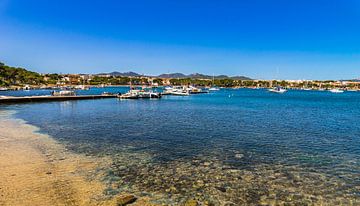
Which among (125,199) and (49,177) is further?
(49,177)

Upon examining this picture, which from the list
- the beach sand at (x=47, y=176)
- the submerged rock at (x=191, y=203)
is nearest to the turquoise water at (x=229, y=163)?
the submerged rock at (x=191, y=203)

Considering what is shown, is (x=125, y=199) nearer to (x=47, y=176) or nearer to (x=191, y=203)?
(x=191, y=203)

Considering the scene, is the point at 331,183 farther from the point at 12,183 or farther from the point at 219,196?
the point at 12,183

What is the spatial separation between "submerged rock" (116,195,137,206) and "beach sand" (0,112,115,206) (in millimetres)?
302

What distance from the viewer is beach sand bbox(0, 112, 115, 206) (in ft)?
42.9

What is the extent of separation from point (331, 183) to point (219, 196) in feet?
20.8

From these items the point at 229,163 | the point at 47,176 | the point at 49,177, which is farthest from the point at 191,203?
the point at 47,176

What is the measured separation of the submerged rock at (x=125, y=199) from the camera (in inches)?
503

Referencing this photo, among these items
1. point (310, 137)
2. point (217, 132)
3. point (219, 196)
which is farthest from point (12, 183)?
point (310, 137)

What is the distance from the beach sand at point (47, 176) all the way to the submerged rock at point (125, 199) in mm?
302

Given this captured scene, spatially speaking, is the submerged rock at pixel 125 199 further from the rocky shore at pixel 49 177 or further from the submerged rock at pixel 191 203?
the submerged rock at pixel 191 203

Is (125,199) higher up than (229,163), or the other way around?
(125,199)

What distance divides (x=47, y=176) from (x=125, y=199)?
18.3 feet

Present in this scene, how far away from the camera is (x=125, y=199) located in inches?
519
